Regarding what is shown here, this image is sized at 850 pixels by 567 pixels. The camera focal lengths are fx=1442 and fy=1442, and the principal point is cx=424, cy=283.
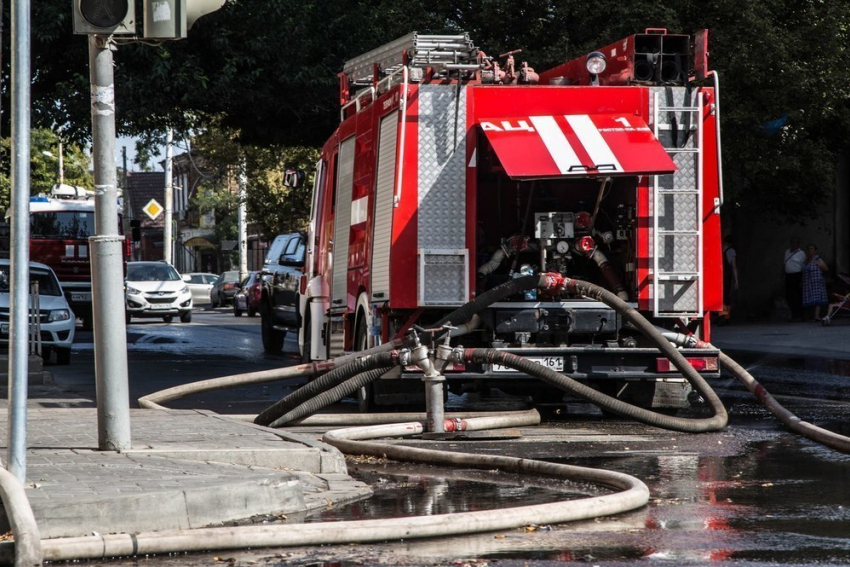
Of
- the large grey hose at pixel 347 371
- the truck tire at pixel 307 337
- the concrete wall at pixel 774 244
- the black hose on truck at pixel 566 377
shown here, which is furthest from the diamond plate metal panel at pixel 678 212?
the concrete wall at pixel 774 244

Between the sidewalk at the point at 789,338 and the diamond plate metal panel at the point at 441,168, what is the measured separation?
395 inches

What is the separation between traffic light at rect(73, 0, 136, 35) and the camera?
775cm

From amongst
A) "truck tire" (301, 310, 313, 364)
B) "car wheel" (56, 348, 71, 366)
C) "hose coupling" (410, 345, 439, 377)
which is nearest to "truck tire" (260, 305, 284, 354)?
"car wheel" (56, 348, 71, 366)

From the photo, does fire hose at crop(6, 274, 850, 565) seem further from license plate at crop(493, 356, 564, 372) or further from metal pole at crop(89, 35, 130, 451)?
metal pole at crop(89, 35, 130, 451)

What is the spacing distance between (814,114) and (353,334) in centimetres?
1452

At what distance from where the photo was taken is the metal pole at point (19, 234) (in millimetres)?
6762

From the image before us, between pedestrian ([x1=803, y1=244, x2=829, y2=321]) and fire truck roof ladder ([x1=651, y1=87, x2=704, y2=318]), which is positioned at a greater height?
fire truck roof ladder ([x1=651, y1=87, x2=704, y2=318])

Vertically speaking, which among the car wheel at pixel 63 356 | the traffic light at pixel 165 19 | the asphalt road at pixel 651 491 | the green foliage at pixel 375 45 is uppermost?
the green foliage at pixel 375 45

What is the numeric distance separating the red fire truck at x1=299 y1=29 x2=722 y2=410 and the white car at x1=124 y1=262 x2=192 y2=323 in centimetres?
2643

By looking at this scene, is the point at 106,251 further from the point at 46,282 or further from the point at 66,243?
the point at 66,243

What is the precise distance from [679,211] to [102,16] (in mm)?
5593

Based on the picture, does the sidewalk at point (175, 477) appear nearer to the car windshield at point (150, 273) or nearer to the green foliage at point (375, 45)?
the green foliage at point (375, 45)

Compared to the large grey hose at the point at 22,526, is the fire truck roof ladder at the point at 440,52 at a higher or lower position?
higher

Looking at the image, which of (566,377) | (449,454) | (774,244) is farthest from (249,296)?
(449,454)
